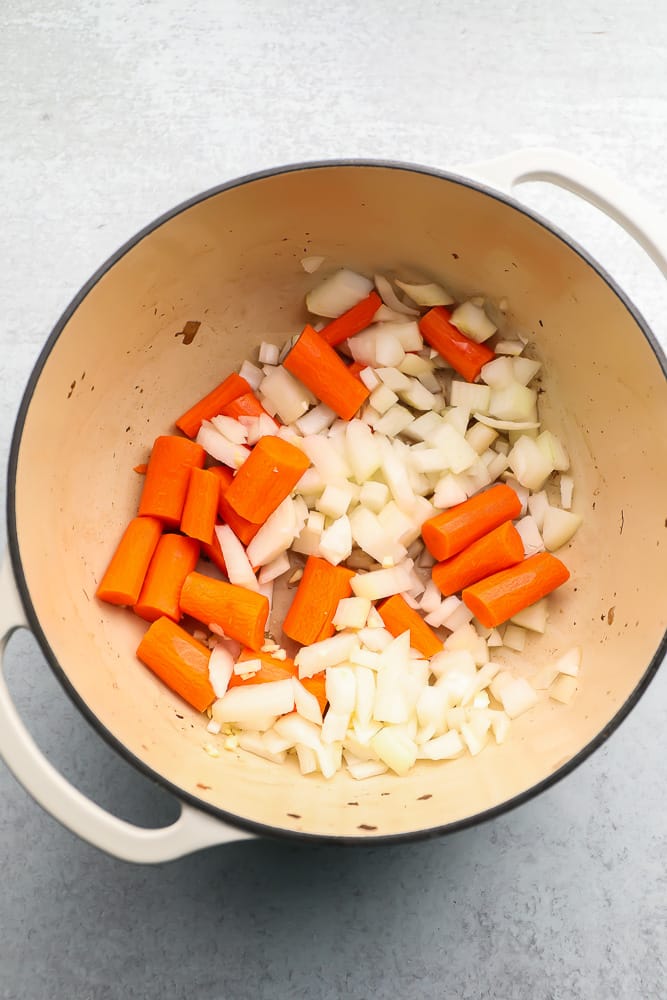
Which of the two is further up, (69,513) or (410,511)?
(69,513)

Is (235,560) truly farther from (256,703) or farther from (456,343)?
(456,343)

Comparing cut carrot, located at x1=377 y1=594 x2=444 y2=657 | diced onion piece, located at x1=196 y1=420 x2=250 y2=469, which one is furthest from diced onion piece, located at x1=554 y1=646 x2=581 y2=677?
diced onion piece, located at x1=196 y1=420 x2=250 y2=469

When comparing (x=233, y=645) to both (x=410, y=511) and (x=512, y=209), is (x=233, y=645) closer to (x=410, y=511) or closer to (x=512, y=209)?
(x=410, y=511)

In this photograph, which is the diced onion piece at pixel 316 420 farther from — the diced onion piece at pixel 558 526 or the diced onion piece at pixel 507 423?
the diced onion piece at pixel 558 526

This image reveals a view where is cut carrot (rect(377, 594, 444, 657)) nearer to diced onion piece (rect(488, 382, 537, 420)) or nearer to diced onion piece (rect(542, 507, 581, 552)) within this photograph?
diced onion piece (rect(542, 507, 581, 552))

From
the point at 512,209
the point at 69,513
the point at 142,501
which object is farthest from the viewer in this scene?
the point at 142,501

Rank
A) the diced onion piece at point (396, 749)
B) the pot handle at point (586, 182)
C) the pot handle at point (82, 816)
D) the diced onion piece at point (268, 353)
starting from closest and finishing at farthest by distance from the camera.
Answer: the pot handle at point (82, 816)
the pot handle at point (586, 182)
the diced onion piece at point (396, 749)
the diced onion piece at point (268, 353)

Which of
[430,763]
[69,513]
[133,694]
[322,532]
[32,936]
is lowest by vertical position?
[32,936]

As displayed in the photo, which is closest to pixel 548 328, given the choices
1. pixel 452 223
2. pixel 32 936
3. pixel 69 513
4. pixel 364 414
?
pixel 452 223

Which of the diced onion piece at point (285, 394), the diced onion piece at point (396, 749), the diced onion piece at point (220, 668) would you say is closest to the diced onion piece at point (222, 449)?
the diced onion piece at point (285, 394)
